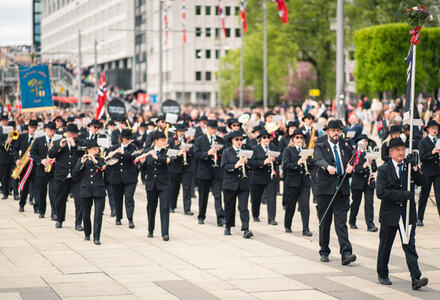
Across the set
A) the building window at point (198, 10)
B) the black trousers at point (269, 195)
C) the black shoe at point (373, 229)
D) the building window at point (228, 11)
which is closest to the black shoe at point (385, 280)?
the black shoe at point (373, 229)

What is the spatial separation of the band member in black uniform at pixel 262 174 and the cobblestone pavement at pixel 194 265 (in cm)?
81

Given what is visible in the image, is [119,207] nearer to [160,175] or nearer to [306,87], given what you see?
[160,175]

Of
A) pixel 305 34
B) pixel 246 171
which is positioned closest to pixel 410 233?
pixel 246 171

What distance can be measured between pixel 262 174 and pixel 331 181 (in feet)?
13.8

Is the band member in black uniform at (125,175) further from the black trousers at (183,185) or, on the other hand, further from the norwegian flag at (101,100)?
the norwegian flag at (101,100)

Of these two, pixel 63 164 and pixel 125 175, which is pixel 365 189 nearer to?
pixel 125 175

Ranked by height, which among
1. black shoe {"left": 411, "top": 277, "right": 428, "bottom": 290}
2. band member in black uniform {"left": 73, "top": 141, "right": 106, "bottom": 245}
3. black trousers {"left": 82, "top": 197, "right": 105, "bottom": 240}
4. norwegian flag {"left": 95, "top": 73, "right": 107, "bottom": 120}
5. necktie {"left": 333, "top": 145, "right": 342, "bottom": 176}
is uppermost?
norwegian flag {"left": 95, "top": 73, "right": 107, "bottom": 120}

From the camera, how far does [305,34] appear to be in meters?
64.6

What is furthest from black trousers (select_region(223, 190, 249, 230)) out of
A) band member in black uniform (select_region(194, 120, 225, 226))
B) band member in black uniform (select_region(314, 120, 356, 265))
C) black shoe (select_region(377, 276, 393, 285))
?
black shoe (select_region(377, 276, 393, 285))

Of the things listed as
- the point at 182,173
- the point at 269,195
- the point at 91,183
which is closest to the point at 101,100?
the point at 182,173

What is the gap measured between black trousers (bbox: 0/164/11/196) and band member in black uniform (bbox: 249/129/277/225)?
747 cm

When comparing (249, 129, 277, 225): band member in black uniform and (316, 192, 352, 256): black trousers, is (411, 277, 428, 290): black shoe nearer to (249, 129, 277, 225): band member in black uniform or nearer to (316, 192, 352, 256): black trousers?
(316, 192, 352, 256): black trousers

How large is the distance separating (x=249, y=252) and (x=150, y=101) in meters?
56.5

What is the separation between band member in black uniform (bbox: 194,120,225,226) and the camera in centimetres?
1755
